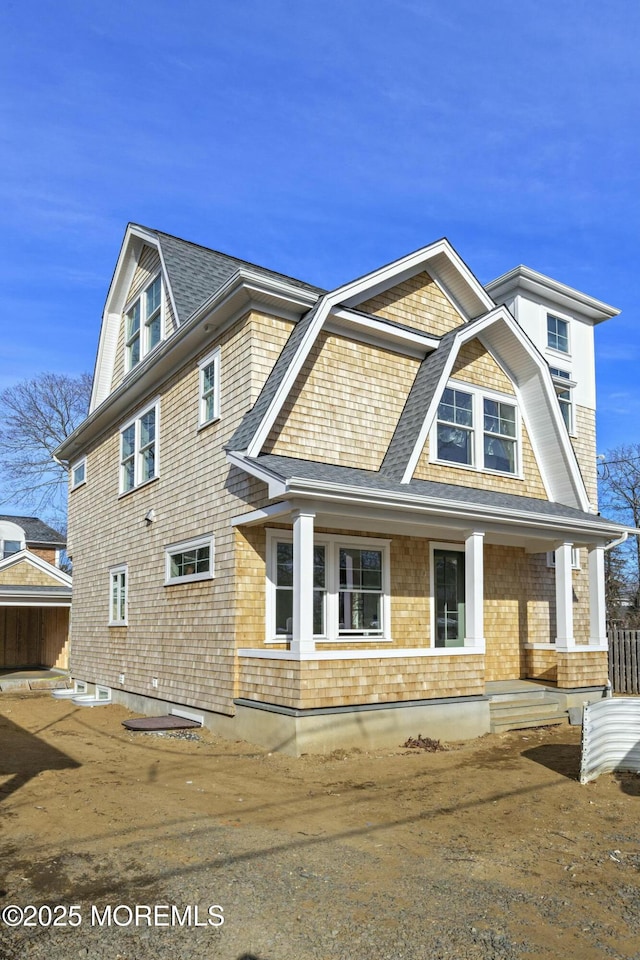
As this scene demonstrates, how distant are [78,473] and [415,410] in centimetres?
1131

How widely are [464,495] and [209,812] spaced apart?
6.59 meters

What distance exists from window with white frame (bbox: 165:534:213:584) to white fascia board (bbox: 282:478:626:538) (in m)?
3.00

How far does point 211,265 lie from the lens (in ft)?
52.0

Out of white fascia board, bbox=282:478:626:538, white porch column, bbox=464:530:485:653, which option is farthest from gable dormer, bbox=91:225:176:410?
white porch column, bbox=464:530:485:653

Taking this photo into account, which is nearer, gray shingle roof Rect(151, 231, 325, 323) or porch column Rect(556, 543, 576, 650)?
A: porch column Rect(556, 543, 576, 650)

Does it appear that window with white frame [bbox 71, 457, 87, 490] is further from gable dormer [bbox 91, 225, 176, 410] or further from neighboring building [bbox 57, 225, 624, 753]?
neighboring building [bbox 57, 225, 624, 753]

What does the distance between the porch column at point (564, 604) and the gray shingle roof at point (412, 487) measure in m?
0.79

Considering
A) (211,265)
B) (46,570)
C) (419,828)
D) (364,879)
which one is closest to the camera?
(364,879)

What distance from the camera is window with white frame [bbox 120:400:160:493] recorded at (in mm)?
15352

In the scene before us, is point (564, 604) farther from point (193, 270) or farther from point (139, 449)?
point (193, 270)

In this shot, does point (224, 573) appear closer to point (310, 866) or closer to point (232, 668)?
point (232, 668)

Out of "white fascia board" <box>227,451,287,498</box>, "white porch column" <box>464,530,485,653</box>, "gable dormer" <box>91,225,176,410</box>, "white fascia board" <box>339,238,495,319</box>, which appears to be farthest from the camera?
"gable dormer" <box>91,225,176,410</box>

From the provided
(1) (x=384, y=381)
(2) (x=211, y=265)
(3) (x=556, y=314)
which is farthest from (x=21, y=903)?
(3) (x=556, y=314)

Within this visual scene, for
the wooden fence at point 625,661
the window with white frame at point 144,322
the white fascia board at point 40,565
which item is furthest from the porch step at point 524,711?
the white fascia board at point 40,565
